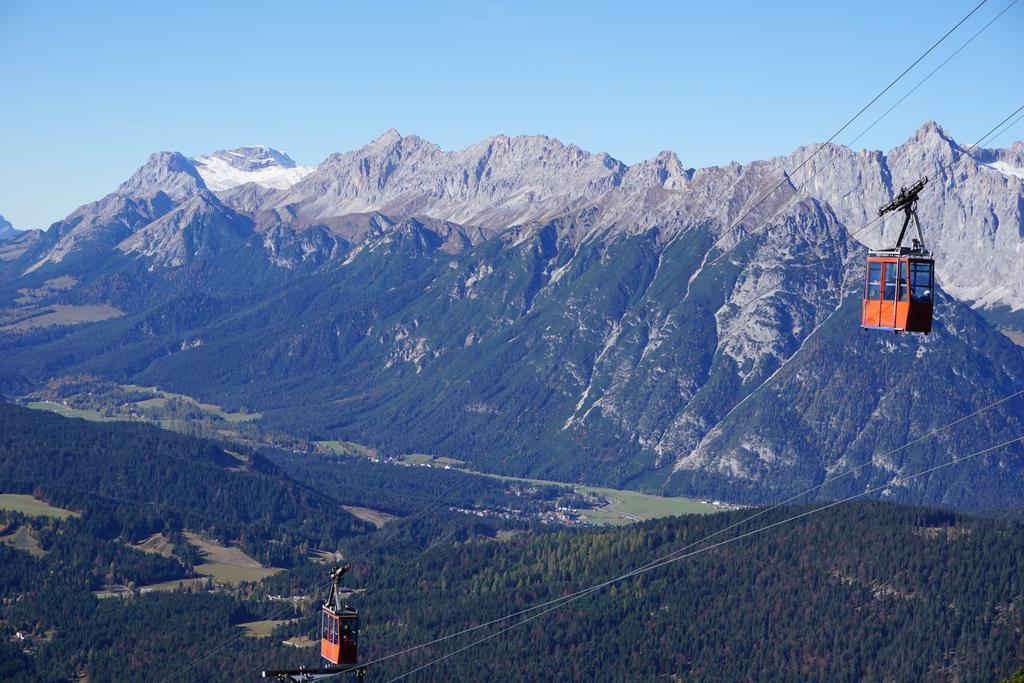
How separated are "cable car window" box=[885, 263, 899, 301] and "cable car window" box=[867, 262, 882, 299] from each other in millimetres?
749

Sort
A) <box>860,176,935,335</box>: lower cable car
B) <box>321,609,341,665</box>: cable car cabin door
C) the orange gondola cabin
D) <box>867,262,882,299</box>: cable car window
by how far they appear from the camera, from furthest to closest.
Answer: <box>867,262,882,299</box>: cable car window
<box>860,176,935,335</box>: lower cable car
<box>321,609,341,665</box>: cable car cabin door
the orange gondola cabin

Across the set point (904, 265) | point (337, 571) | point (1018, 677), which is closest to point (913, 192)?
point (904, 265)

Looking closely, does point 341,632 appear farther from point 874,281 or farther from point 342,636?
point 874,281

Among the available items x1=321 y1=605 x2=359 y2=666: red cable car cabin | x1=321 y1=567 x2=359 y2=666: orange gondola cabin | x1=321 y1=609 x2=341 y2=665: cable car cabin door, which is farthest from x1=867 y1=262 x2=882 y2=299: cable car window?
x1=321 y1=609 x2=341 y2=665: cable car cabin door

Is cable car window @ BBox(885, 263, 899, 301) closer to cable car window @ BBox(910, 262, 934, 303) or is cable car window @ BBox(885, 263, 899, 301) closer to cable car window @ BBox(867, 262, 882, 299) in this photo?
cable car window @ BBox(867, 262, 882, 299)

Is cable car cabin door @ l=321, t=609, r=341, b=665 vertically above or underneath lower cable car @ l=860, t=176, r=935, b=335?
underneath

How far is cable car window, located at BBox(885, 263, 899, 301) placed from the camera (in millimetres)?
102562

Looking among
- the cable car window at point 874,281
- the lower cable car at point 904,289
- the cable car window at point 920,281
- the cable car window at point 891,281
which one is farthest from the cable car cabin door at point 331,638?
the cable car window at point 920,281

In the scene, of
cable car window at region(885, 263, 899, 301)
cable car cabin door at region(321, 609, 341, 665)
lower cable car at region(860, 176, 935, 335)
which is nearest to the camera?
cable car cabin door at region(321, 609, 341, 665)

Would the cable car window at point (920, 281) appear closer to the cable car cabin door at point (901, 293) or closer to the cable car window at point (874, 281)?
the cable car cabin door at point (901, 293)

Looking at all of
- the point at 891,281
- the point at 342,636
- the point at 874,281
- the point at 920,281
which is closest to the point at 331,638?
the point at 342,636

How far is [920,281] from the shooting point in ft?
334

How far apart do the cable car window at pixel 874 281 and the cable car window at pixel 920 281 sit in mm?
2720

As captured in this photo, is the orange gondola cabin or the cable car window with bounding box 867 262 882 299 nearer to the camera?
the orange gondola cabin
